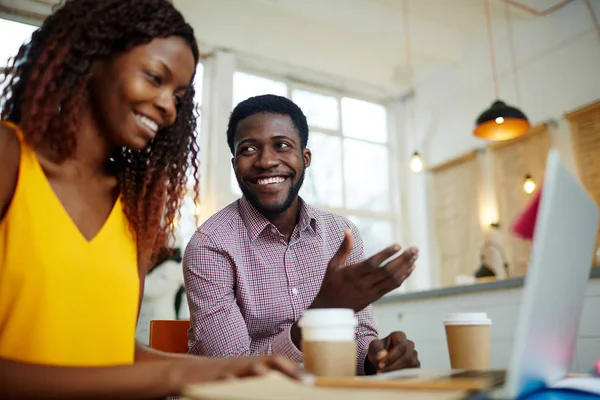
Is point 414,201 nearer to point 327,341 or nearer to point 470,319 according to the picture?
point 470,319

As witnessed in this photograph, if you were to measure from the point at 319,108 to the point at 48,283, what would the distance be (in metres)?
Answer: 6.60

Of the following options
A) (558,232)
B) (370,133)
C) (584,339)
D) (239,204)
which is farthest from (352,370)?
(370,133)

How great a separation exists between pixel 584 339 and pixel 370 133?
18.4ft

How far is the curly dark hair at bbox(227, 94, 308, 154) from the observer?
1828 mm

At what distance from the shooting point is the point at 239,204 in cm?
183

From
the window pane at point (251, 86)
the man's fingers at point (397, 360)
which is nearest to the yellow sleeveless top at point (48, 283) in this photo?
the man's fingers at point (397, 360)

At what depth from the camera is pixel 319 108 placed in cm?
729

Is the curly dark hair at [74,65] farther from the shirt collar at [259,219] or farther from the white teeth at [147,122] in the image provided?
the shirt collar at [259,219]

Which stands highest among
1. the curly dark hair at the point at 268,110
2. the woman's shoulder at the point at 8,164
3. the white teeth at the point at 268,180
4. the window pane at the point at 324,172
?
the window pane at the point at 324,172

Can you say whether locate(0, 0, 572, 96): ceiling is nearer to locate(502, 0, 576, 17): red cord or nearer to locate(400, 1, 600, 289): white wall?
locate(502, 0, 576, 17): red cord

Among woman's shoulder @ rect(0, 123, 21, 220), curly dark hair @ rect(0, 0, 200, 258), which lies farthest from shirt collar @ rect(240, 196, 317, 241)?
woman's shoulder @ rect(0, 123, 21, 220)

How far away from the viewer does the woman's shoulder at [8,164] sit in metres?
0.87

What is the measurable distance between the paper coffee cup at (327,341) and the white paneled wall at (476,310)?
1816mm

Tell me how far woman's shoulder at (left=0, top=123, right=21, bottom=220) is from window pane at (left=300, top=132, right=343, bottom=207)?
230 inches
